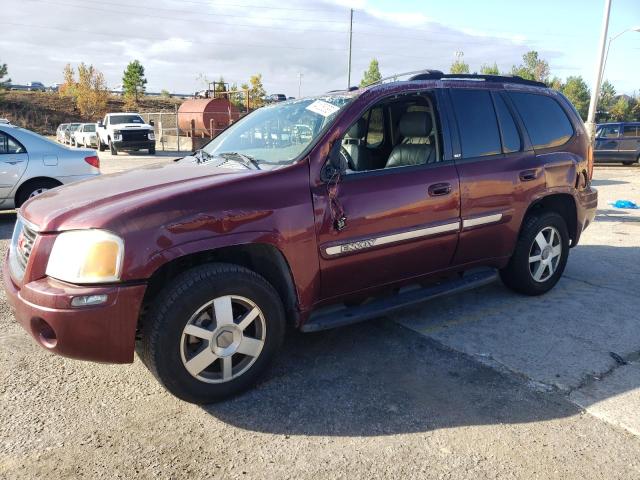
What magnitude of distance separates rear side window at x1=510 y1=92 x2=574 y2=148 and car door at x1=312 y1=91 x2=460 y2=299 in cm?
114

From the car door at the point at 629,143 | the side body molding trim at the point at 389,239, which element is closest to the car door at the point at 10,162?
the side body molding trim at the point at 389,239

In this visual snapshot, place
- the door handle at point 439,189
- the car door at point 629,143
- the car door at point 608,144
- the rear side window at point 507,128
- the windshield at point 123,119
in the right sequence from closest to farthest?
the door handle at point 439,189 < the rear side window at point 507,128 < the car door at point 629,143 < the car door at point 608,144 < the windshield at point 123,119

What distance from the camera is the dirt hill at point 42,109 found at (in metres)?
52.0

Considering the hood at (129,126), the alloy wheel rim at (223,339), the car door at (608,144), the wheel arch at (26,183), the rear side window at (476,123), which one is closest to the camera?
the alloy wheel rim at (223,339)

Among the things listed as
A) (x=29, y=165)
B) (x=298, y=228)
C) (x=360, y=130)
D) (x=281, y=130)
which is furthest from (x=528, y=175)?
(x=29, y=165)

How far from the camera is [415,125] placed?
3947 mm

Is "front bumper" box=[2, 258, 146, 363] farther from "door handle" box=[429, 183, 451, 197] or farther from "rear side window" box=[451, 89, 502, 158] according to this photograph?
"rear side window" box=[451, 89, 502, 158]

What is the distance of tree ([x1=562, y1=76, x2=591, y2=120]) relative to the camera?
60.8 meters

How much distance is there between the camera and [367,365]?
338 centimetres

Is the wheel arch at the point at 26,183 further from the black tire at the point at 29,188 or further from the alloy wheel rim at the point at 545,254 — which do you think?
the alloy wheel rim at the point at 545,254

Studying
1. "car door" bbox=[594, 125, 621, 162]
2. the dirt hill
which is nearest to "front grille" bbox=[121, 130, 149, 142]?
"car door" bbox=[594, 125, 621, 162]

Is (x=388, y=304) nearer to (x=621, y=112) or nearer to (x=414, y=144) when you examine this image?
(x=414, y=144)

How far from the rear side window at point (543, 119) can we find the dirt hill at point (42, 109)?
161 ft

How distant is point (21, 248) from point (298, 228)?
5.34ft
